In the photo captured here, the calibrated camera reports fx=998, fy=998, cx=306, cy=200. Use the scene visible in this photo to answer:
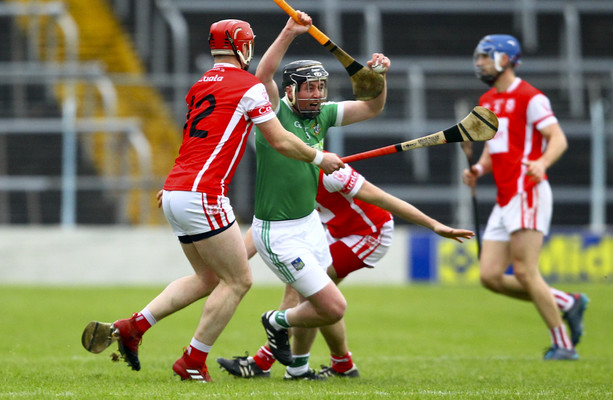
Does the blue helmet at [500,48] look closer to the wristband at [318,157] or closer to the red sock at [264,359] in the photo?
the wristband at [318,157]

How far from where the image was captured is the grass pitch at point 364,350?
555 centimetres

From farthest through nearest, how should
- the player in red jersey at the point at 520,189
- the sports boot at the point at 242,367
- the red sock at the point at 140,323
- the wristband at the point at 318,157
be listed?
the player in red jersey at the point at 520,189
the sports boot at the point at 242,367
the red sock at the point at 140,323
the wristband at the point at 318,157

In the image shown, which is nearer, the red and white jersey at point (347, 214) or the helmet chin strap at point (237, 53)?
the helmet chin strap at point (237, 53)

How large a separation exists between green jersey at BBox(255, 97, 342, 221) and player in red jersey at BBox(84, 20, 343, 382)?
0.27 metres

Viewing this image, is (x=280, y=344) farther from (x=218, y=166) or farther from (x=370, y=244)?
(x=218, y=166)

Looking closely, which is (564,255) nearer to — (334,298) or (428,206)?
(428,206)

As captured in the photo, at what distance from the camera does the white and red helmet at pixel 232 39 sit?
19.1 ft

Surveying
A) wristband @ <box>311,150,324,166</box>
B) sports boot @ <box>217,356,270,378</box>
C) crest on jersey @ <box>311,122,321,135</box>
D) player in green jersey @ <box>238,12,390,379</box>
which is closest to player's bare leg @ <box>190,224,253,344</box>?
player in green jersey @ <box>238,12,390,379</box>

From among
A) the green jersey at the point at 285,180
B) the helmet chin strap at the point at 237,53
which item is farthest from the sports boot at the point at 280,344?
the helmet chin strap at the point at 237,53

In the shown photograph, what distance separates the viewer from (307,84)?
6039 millimetres

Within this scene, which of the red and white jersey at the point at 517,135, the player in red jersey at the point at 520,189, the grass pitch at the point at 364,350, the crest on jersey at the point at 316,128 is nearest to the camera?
the grass pitch at the point at 364,350

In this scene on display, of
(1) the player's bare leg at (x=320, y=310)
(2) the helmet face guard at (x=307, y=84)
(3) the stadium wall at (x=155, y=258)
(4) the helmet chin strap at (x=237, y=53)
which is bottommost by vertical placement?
(3) the stadium wall at (x=155, y=258)

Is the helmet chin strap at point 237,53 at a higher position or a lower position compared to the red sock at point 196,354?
higher

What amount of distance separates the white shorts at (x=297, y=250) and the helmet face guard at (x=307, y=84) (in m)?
0.65
